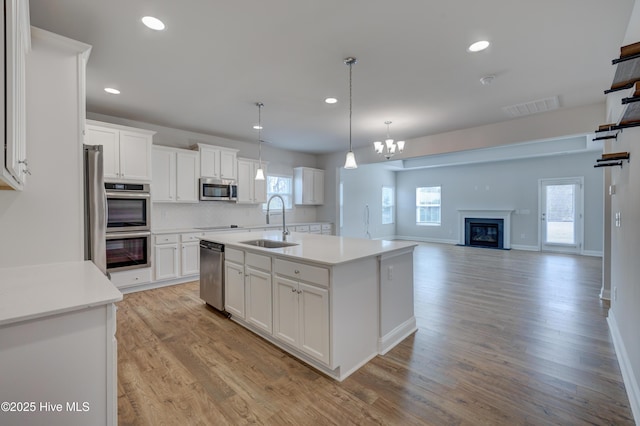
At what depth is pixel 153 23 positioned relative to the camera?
2.25 m

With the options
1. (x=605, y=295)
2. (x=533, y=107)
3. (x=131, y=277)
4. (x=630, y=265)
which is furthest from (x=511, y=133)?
(x=131, y=277)

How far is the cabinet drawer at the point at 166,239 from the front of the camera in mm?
4527

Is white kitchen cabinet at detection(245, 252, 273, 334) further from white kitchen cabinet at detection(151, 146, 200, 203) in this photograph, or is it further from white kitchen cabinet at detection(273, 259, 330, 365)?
white kitchen cabinet at detection(151, 146, 200, 203)

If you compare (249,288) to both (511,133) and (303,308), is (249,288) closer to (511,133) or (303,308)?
(303,308)

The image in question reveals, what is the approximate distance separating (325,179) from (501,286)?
14.9ft

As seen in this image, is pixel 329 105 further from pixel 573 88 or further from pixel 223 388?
pixel 223 388

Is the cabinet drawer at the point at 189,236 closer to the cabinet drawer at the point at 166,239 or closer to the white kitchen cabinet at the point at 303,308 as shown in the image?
the cabinet drawer at the point at 166,239

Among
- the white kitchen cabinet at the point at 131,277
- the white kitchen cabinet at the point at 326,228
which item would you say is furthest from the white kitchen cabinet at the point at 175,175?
the white kitchen cabinet at the point at 326,228

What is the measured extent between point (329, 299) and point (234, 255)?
1474 mm

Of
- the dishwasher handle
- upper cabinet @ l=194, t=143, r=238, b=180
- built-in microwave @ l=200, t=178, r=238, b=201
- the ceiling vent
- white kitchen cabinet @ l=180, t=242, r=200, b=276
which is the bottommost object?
white kitchen cabinet @ l=180, t=242, r=200, b=276

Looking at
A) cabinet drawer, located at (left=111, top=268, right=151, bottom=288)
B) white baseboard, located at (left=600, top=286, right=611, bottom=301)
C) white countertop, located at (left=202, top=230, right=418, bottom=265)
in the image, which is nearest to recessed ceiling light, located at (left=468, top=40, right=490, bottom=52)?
white countertop, located at (left=202, top=230, right=418, bottom=265)

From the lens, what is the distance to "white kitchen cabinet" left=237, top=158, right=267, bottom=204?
586 centimetres

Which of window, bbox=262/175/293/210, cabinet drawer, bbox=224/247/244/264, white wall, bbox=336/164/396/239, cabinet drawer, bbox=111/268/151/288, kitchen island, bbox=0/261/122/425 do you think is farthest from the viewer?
white wall, bbox=336/164/396/239

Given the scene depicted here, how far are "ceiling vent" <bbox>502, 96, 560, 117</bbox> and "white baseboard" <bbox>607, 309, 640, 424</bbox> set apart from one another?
8.95ft
